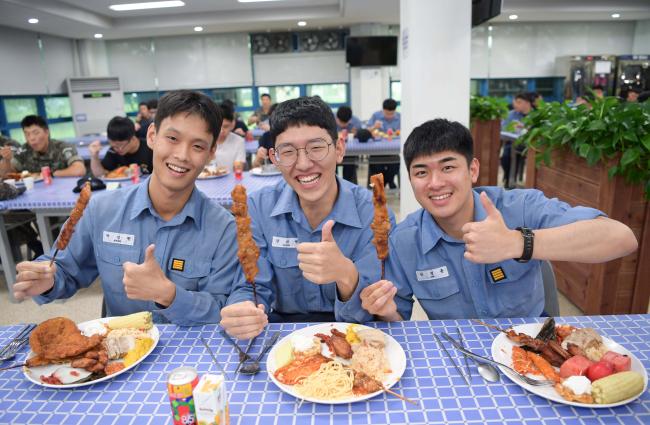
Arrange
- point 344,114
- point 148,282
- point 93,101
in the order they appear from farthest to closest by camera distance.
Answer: point 93,101 < point 344,114 < point 148,282

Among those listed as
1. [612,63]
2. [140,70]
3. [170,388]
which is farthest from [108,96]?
[612,63]

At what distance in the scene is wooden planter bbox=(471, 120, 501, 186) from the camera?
8586 millimetres

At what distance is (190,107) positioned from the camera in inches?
93.0

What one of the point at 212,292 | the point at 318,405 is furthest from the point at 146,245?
the point at 318,405

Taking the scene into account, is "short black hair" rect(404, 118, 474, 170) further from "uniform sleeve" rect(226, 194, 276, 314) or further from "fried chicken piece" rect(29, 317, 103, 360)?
"fried chicken piece" rect(29, 317, 103, 360)

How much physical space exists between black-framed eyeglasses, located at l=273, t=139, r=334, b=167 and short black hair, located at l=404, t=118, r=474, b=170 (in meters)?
0.46

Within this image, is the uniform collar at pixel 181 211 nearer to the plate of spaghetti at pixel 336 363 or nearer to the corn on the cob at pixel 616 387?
the plate of spaghetti at pixel 336 363

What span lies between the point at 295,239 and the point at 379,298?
0.84m

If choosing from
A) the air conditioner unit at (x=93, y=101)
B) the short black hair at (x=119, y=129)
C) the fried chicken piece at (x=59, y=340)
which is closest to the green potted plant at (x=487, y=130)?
the short black hair at (x=119, y=129)

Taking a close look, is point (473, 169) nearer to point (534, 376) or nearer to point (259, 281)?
point (534, 376)

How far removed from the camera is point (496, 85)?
15.1m

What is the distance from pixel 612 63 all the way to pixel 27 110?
59.2 feet

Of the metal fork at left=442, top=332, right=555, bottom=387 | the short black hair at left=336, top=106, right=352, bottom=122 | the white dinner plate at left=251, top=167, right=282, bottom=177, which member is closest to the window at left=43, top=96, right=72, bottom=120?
the short black hair at left=336, top=106, right=352, bottom=122

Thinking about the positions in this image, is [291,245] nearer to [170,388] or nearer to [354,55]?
[170,388]
